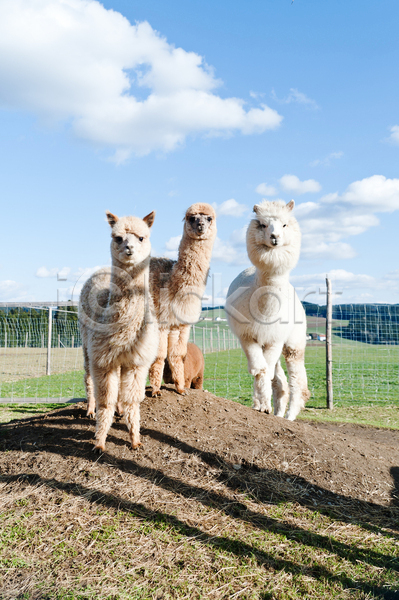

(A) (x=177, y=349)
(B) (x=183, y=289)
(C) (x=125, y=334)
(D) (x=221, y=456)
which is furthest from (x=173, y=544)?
(B) (x=183, y=289)

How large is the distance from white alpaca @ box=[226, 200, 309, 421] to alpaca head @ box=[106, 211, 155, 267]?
149cm

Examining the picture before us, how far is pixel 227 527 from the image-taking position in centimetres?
365

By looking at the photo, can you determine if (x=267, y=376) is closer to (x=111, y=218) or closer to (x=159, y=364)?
(x=159, y=364)

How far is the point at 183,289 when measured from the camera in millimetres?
5488

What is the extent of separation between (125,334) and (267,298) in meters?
1.98

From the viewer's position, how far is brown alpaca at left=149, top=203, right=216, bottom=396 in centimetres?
536

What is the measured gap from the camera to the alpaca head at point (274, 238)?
499 centimetres

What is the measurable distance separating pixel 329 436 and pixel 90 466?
3099 millimetres

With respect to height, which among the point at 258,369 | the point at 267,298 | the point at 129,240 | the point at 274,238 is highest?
the point at 274,238

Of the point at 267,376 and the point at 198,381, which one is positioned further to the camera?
the point at 198,381

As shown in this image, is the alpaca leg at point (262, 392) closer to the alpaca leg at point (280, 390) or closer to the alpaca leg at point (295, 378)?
the alpaca leg at point (280, 390)

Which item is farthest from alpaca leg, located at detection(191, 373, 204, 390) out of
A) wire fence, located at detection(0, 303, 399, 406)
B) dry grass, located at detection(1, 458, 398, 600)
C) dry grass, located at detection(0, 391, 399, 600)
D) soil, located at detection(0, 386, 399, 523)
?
dry grass, located at detection(1, 458, 398, 600)

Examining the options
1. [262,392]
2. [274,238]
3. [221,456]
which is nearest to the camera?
[221,456]

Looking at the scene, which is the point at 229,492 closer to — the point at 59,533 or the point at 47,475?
the point at 59,533
